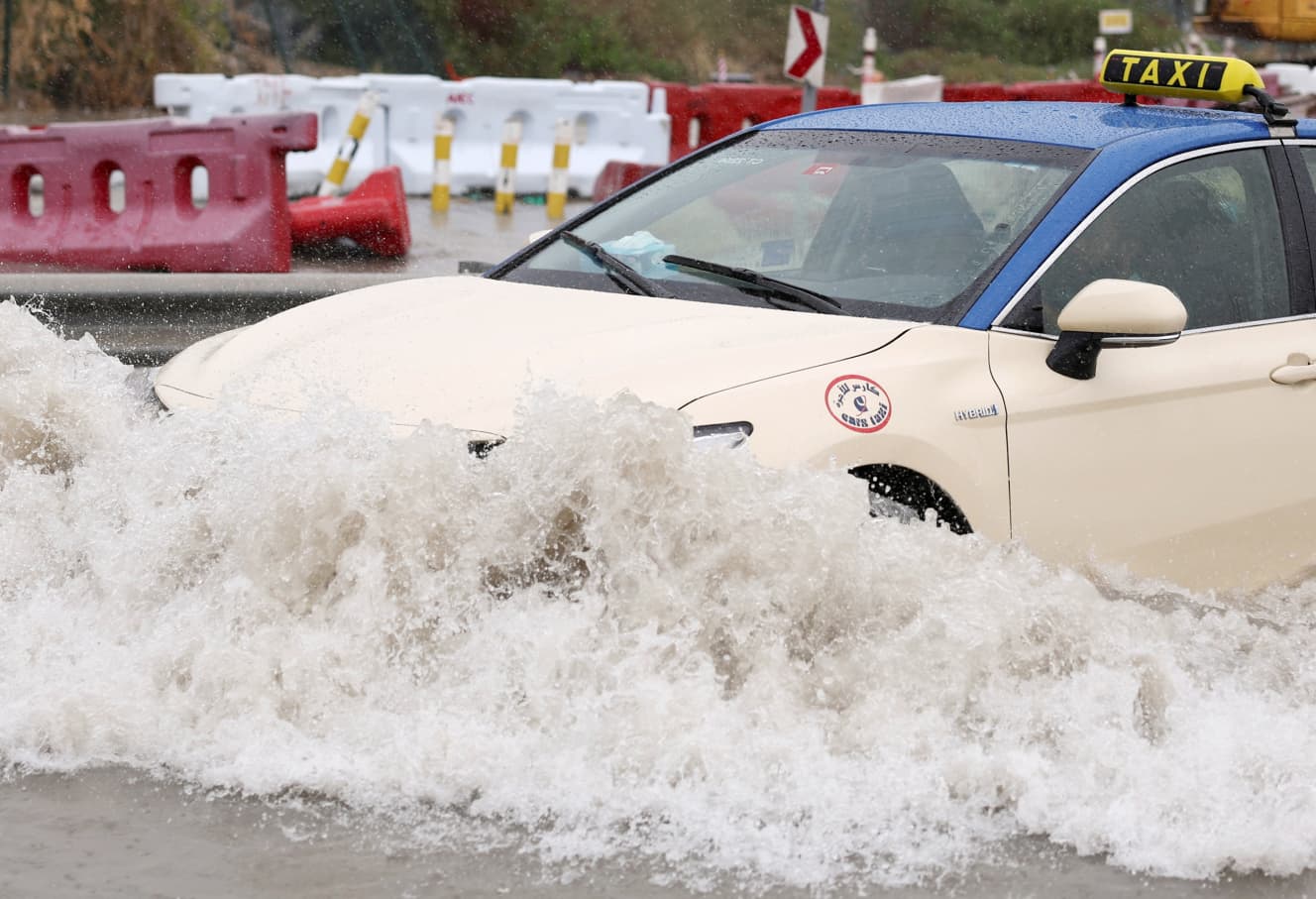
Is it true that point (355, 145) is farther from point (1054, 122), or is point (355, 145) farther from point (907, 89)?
point (1054, 122)

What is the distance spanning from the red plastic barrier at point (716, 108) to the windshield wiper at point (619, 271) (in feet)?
53.2

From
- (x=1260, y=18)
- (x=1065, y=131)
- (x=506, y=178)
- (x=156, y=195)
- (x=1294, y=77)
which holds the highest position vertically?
(x=1065, y=131)

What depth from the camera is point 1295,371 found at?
17.0 ft

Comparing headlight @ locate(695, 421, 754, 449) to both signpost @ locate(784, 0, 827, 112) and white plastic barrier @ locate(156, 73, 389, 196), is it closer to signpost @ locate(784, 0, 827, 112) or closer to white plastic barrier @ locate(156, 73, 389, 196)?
signpost @ locate(784, 0, 827, 112)

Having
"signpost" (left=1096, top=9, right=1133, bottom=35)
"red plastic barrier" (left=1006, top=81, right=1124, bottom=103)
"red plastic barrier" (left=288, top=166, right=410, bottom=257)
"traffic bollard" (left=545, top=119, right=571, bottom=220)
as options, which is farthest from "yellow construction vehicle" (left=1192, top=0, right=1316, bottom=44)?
"red plastic barrier" (left=288, top=166, right=410, bottom=257)

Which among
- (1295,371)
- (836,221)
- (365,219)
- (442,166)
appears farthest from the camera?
(442,166)

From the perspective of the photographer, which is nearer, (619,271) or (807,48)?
(619,271)

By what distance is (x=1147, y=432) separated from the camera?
4.86m

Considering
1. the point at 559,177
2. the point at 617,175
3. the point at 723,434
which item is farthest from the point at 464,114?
the point at 723,434

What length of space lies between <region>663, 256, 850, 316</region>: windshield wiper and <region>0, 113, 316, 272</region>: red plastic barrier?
6.62 m

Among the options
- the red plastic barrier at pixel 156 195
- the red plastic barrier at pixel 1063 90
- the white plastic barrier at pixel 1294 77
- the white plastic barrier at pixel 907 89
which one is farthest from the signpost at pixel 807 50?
the white plastic barrier at pixel 1294 77

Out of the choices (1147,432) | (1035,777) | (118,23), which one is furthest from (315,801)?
(118,23)

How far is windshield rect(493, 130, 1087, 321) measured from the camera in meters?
4.98

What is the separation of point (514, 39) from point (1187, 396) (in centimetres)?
3645
